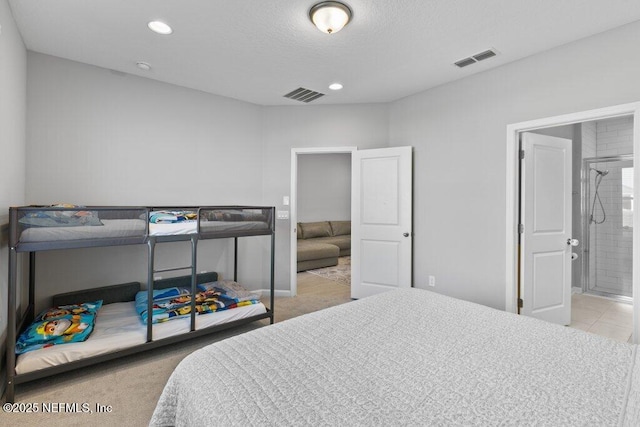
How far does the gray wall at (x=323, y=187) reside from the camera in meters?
7.33

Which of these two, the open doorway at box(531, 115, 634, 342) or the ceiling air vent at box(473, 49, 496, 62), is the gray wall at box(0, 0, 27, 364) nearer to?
the ceiling air vent at box(473, 49, 496, 62)

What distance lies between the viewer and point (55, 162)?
2.85 m

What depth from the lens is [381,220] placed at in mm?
3916

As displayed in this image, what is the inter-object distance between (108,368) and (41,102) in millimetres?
2392

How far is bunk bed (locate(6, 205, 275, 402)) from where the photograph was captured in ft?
6.59

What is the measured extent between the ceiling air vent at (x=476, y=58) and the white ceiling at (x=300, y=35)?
7 centimetres

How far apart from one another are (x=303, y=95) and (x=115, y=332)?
3080 millimetres

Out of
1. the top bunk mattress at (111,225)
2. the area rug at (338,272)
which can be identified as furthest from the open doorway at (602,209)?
the top bunk mattress at (111,225)

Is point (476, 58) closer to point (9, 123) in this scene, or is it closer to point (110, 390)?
point (9, 123)

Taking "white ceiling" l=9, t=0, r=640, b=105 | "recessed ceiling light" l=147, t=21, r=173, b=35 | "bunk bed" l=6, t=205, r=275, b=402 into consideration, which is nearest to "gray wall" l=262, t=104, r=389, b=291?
"white ceiling" l=9, t=0, r=640, b=105

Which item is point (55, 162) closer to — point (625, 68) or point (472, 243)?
point (472, 243)

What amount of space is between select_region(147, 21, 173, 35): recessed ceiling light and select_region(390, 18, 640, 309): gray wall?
2.69 meters

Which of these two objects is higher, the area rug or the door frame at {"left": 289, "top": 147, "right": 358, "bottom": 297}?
the door frame at {"left": 289, "top": 147, "right": 358, "bottom": 297}

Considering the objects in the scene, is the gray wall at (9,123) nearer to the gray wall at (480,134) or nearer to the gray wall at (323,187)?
the gray wall at (480,134)
